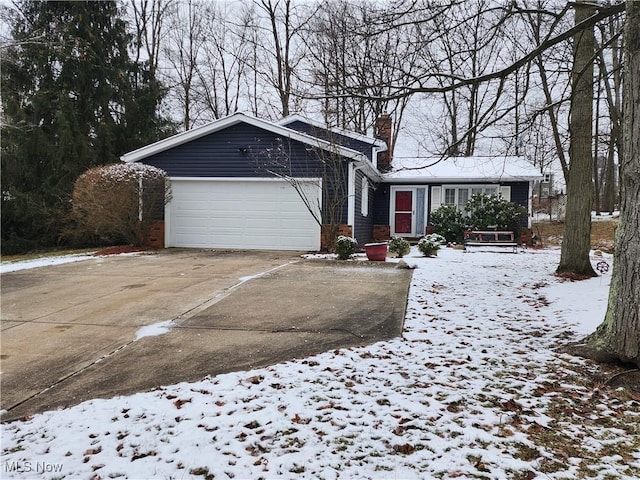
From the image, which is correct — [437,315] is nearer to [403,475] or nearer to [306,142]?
[403,475]

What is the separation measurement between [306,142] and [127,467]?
9.74 metres

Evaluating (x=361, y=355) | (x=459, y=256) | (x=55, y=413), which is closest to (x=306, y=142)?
(x=459, y=256)

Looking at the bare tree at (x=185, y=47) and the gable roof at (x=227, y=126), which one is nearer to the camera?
the gable roof at (x=227, y=126)

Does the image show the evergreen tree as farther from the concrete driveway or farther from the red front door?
the red front door

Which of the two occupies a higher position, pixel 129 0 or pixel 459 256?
pixel 129 0

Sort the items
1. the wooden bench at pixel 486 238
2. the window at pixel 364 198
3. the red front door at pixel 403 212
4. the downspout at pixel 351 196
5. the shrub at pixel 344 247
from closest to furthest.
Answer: the shrub at pixel 344 247 → the downspout at pixel 351 196 → the wooden bench at pixel 486 238 → the window at pixel 364 198 → the red front door at pixel 403 212

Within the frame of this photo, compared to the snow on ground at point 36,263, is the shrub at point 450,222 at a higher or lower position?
higher

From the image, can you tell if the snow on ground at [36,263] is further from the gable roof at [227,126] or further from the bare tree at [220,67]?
the bare tree at [220,67]

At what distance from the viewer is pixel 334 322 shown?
186 inches

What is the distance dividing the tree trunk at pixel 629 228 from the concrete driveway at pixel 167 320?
1966 millimetres

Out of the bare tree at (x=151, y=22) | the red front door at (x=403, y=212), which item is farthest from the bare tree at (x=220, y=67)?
the red front door at (x=403, y=212)

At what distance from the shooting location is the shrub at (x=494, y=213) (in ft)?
45.6

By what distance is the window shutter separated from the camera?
52.2 feet

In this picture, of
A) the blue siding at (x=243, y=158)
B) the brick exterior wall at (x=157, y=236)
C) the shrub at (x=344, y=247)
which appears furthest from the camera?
the brick exterior wall at (x=157, y=236)
